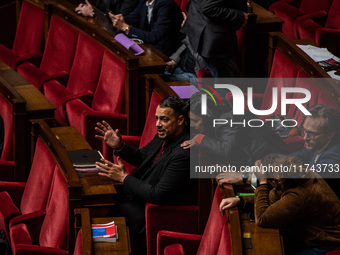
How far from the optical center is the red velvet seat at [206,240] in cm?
112

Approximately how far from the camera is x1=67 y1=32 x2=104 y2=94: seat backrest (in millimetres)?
2061

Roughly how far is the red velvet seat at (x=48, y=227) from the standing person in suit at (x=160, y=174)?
10 cm

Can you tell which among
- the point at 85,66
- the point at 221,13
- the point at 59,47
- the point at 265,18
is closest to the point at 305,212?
the point at 221,13

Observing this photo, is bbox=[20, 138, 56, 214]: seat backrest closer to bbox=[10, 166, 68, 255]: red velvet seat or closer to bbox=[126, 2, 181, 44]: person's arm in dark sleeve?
bbox=[10, 166, 68, 255]: red velvet seat

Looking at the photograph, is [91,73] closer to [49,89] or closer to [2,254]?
[49,89]

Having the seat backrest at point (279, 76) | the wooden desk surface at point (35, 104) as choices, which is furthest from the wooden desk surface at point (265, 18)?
the wooden desk surface at point (35, 104)

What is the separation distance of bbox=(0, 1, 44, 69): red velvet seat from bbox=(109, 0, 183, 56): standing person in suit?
36cm

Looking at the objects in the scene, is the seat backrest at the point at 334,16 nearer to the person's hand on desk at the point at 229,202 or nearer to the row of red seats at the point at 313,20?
the row of red seats at the point at 313,20

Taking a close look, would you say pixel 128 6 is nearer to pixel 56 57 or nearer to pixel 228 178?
pixel 56 57

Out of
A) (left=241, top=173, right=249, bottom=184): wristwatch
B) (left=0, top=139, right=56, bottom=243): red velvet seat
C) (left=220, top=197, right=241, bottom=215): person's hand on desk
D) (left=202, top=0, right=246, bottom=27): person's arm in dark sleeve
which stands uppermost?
(left=202, top=0, right=246, bottom=27): person's arm in dark sleeve

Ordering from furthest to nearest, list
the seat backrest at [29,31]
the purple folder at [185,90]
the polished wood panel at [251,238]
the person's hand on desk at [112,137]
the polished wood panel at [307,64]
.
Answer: the seat backrest at [29,31]
the purple folder at [185,90]
the person's hand on desk at [112,137]
the polished wood panel at [307,64]
the polished wood panel at [251,238]

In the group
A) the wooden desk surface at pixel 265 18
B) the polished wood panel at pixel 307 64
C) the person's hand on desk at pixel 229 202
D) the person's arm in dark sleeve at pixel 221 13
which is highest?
the person's arm in dark sleeve at pixel 221 13

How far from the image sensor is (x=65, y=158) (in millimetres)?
1429

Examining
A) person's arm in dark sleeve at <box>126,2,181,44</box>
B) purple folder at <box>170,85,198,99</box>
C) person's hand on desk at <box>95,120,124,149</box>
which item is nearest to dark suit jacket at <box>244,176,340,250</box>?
person's hand on desk at <box>95,120,124,149</box>
